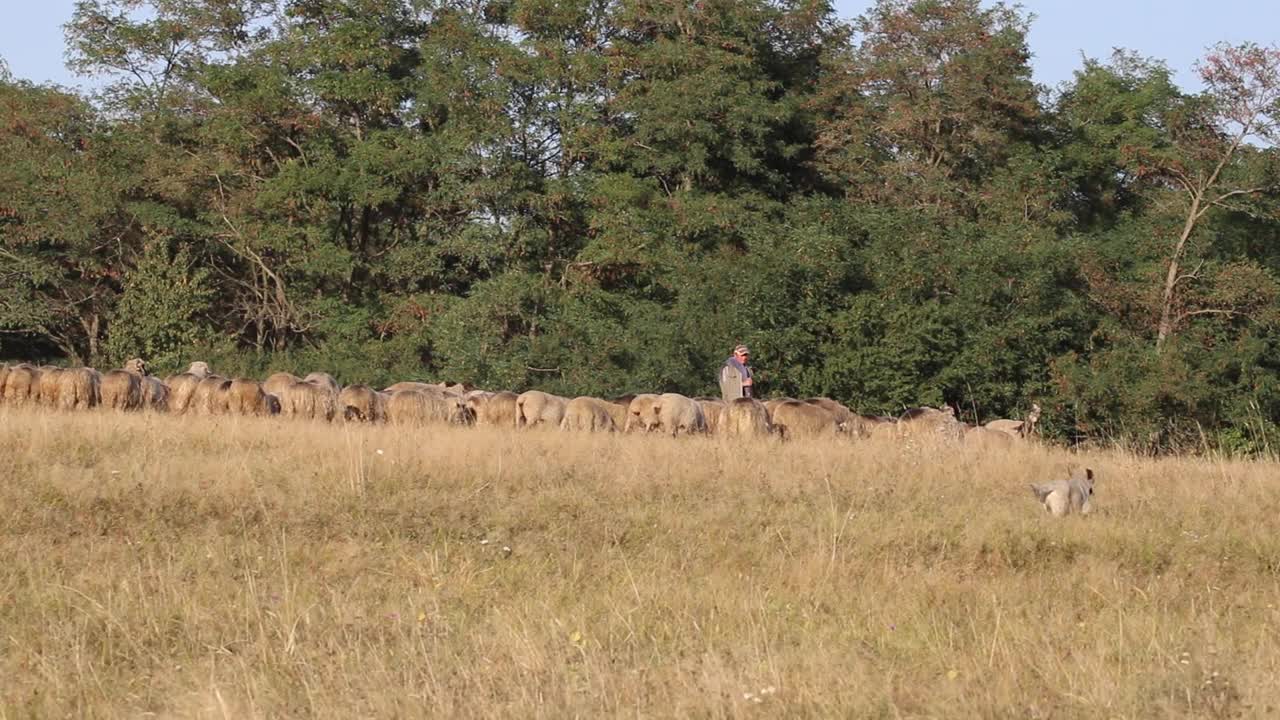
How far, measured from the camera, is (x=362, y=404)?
21.0 m

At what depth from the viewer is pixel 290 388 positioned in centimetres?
2184

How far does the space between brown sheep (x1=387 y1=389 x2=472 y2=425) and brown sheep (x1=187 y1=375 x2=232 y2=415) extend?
2.39 meters

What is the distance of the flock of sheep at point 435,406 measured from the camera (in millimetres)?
19812

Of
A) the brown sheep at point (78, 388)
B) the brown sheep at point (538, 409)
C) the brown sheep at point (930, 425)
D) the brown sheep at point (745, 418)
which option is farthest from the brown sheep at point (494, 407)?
the brown sheep at point (930, 425)

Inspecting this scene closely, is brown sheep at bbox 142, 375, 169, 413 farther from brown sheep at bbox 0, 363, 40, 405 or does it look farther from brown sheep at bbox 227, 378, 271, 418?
brown sheep at bbox 0, 363, 40, 405

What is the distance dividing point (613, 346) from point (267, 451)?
16432mm

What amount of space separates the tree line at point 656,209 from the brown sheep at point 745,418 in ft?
Result: 25.5

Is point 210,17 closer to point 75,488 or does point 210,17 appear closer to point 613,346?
point 613,346

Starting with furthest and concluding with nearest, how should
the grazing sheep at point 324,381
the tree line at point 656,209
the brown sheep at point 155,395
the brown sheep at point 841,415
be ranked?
the tree line at point 656,209 → the grazing sheep at point 324,381 → the brown sheep at point 155,395 → the brown sheep at point 841,415

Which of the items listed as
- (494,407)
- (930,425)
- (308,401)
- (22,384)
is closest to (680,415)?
(494,407)

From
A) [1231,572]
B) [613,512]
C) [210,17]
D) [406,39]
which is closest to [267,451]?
[613,512]

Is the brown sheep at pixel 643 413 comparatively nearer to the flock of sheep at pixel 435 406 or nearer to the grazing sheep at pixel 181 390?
the flock of sheep at pixel 435 406

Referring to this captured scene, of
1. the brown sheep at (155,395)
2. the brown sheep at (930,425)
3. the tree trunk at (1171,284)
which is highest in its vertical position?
the tree trunk at (1171,284)

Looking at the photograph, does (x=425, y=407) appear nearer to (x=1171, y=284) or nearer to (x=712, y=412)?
(x=712, y=412)
